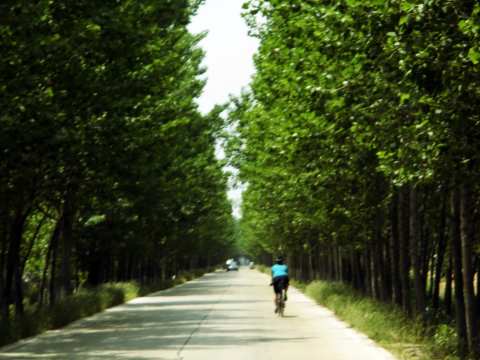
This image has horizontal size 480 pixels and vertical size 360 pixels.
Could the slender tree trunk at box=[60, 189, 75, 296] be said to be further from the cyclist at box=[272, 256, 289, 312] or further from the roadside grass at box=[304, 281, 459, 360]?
the roadside grass at box=[304, 281, 459, 360]

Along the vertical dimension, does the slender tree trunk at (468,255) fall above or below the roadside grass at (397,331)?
above

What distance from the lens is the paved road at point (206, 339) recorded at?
1797 centimetres

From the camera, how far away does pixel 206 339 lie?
21.4 meters

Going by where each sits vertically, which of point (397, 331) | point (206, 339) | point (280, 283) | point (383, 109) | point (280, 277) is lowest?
point (206, 339)

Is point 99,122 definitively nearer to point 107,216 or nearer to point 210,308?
point 210,308

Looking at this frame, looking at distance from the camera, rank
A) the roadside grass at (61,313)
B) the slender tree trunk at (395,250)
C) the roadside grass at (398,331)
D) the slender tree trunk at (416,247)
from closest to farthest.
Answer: the roadside grass at (398,331), the slender tree trunk at (416,247), the roadside grass at (61,313), the slender tree trunk at (395,250)

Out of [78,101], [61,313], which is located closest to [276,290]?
[61,313]

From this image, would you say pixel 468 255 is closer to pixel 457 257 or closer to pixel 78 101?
pixel 457 257

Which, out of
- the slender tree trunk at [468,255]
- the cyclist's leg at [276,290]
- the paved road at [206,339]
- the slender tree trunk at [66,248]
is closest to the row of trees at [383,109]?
the slender tree trunk at [468,255]

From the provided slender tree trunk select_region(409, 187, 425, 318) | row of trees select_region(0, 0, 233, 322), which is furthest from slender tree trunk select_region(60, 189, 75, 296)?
slender tree trunk select_region(409, 187, 425, 318)

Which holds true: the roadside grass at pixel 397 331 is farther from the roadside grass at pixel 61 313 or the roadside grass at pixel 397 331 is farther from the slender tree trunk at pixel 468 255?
the roadside grass at pixel 61 313

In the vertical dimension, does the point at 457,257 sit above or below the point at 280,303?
above

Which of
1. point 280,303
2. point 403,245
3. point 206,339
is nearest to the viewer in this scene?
point 206,339

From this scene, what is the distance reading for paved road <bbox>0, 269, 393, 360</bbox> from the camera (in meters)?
18.0
